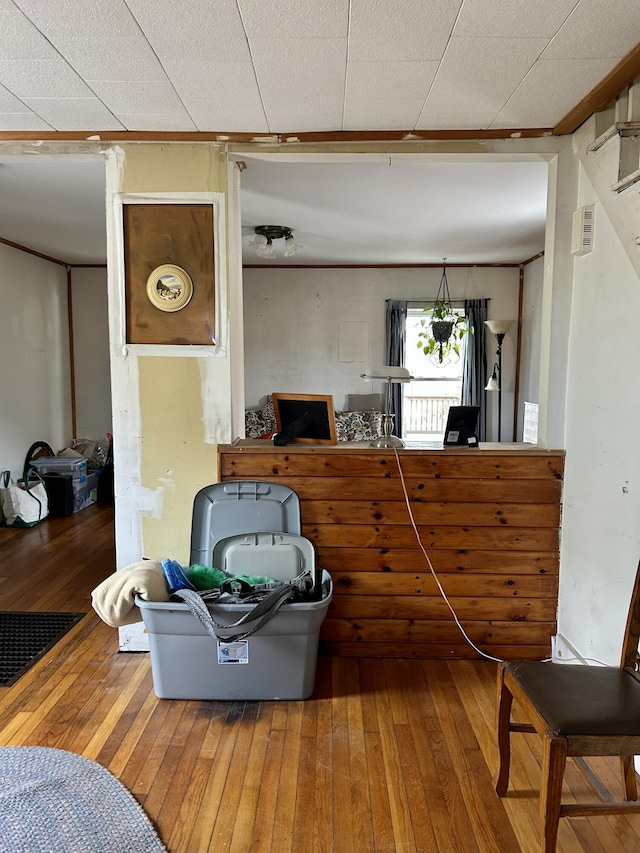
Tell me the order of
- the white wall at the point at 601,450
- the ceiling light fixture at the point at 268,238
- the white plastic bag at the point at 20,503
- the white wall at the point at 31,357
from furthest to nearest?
the white wall at the point at 31,357
the white plastic bag at the point at 20,503
the ceiling light fixture at the point at 268,238
the white wall at the point at 601,450

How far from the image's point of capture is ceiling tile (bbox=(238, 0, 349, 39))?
1658 mm

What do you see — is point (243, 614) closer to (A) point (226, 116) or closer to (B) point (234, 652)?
(B) point (234, 652)

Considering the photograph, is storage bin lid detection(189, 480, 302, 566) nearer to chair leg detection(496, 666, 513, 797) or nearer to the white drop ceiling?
chair leg detection(496, 666, 513, 797)

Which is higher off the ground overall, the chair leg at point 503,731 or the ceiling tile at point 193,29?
the ceiling tile at point 193,29

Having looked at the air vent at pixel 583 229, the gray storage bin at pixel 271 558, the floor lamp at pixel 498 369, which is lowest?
the gray storage bin at pixel 271 558

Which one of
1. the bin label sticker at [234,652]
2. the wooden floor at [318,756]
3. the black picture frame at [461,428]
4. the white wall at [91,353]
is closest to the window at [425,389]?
the white wall at [91,353]

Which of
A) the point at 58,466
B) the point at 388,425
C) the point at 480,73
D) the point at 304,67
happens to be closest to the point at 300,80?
the point at 304,67

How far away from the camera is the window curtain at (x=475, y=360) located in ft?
20.8

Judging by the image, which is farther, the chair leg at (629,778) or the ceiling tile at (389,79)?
the ceiling tile at (389,79)

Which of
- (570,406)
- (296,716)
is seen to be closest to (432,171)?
(570,406)

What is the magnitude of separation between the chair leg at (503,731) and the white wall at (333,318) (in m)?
4.84

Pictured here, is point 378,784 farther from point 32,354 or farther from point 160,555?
point 32,354

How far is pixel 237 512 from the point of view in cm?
267

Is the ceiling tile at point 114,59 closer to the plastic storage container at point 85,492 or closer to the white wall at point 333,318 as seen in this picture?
the plastic storage container at point 85,492
